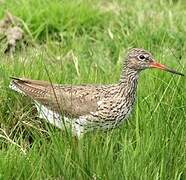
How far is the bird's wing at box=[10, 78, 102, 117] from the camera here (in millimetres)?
5405

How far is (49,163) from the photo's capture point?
4.61 meters

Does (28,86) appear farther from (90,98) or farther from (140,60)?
(140,60)

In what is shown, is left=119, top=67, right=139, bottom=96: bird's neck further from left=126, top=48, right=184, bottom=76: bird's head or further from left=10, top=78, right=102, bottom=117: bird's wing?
left=10, top=78, right=102, bottom=117: bird's wing

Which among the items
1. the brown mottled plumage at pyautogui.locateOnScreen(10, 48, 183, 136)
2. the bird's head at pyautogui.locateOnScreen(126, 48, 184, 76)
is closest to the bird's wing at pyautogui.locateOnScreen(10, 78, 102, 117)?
the brown mottled plumage at pyautogui.locateOnScreen(10, 48, 183, 136)

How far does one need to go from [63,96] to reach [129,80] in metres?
0.50

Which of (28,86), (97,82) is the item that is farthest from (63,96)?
(97,82)

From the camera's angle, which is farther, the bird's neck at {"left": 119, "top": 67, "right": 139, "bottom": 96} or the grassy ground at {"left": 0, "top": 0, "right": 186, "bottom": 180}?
the bird's neck at {"left": 119, "top": 67, "right": 139, "bottom": 96}

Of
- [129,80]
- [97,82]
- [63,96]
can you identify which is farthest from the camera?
[97,82]

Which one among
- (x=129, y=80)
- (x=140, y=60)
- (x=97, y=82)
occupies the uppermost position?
(x=140, y=60)

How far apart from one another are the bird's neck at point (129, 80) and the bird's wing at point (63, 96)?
7.7 inches

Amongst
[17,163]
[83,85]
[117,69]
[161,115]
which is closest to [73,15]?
[117,69]

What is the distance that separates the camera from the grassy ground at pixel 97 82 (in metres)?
4.57

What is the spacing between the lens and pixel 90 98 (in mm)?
5469

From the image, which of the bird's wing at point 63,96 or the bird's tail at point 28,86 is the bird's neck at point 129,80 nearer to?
the bird's wing at point 63,96
